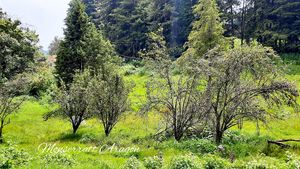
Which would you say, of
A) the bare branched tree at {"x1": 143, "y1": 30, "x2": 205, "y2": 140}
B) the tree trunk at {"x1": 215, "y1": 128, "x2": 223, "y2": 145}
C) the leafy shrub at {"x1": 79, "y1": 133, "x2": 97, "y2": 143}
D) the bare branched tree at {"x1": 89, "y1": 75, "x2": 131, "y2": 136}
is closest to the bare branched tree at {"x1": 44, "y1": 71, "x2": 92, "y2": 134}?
the bare branched tree at {"x1": 89, "y1": 75, "x2": 131, "y2": 136}

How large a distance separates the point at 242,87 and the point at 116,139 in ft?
19.0

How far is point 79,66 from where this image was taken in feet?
86.1

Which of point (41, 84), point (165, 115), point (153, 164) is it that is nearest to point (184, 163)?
point (153, 164)

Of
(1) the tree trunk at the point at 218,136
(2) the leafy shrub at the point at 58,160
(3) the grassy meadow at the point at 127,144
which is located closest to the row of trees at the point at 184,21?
(3) the grassy meadow at the point at 127,144

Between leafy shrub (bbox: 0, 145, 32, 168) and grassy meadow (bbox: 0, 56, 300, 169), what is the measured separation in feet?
0.09

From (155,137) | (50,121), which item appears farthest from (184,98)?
(50,121)

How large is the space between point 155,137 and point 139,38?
36802 mm

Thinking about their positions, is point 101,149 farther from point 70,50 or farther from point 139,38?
point 139,38

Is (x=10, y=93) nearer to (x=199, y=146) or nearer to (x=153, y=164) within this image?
(x=199, y=146)

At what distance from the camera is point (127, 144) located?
46.5 ft

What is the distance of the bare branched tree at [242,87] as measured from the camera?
12742 millimetres

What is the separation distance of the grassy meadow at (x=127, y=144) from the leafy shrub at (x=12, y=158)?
3cm

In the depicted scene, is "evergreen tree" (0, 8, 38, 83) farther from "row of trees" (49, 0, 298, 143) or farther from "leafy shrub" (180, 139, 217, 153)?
"leafy shrub" (180, 139, 217, 153)

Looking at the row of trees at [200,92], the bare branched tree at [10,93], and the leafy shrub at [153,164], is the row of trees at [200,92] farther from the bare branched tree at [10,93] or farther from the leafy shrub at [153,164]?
the leafy shrub at [153,164]
